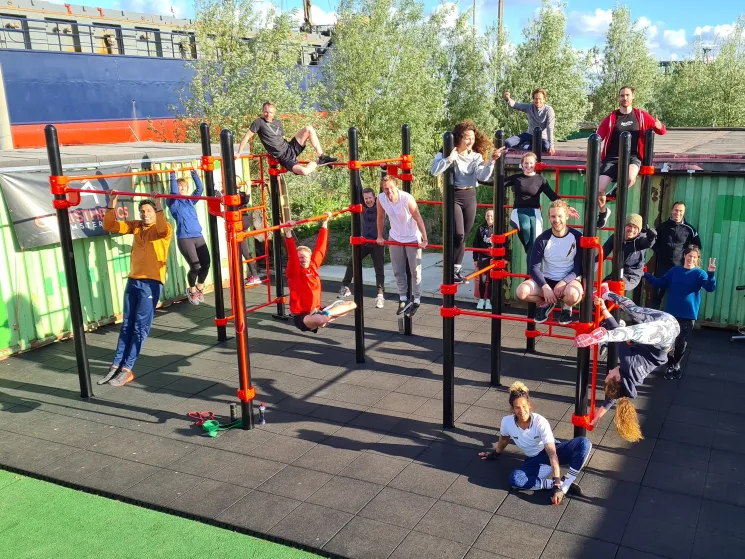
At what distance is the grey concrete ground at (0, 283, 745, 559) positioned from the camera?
17.0 feet

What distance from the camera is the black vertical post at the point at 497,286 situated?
7.69m

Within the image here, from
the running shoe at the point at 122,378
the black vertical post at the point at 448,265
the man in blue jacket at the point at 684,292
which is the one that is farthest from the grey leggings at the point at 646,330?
the running shoe at the point at 122,378

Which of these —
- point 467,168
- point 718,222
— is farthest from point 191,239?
point 718,222

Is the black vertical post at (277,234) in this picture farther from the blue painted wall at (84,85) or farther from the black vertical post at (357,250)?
the blue painted wall at (84,85)

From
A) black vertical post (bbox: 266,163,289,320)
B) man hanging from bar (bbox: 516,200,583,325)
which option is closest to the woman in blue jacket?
black vertical post (bbox: 266,163,289,320)

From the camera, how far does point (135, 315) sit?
27.1 feet

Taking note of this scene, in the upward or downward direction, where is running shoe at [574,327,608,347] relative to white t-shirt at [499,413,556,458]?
upward

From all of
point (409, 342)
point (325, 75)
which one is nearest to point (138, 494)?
point (409, 342)

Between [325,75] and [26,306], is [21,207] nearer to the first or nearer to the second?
[26,306]

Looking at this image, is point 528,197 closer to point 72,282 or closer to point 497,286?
point 497,286

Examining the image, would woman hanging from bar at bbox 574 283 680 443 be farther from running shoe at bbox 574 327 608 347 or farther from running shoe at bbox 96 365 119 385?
running shoe at bbox 96 365 119 385

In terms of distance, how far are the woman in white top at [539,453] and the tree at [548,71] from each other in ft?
62.6

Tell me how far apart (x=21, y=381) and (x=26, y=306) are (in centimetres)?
150

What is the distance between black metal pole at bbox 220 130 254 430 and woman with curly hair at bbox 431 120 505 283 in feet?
6.92
